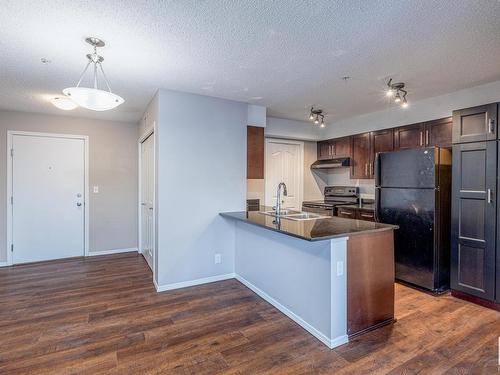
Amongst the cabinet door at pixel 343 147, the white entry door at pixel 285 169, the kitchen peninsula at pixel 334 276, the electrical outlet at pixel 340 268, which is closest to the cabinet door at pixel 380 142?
the cabinet door at pixel 343 147

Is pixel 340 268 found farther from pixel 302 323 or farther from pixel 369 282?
pixel 302 323

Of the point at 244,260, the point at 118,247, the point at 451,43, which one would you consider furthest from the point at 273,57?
the point at 118,247

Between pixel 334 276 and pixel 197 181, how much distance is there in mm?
2023

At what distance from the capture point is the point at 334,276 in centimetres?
226

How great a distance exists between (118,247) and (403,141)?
495 cm

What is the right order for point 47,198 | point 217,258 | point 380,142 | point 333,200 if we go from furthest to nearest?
point 333,200, point 47,198, point 380,142, point 217,258

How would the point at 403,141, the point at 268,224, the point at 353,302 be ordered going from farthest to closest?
the point at 403,141, the point at 268,224, the point at 353,302

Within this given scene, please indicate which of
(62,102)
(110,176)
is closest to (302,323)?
(62,102)

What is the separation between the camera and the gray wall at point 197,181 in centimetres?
336

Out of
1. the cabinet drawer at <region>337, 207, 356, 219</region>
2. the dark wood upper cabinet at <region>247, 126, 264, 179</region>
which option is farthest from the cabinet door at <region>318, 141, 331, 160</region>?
the dark wood upper cabinet at <region>247, 126, 264, 179</region>

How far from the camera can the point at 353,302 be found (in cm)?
237

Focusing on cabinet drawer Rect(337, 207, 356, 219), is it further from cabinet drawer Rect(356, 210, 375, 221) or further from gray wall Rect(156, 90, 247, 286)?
gray wall Rect(156, 90, 247, 286)

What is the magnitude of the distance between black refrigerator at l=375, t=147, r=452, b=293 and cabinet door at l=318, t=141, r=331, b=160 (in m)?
1.67

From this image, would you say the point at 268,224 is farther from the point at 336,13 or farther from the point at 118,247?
the point at 118,247
